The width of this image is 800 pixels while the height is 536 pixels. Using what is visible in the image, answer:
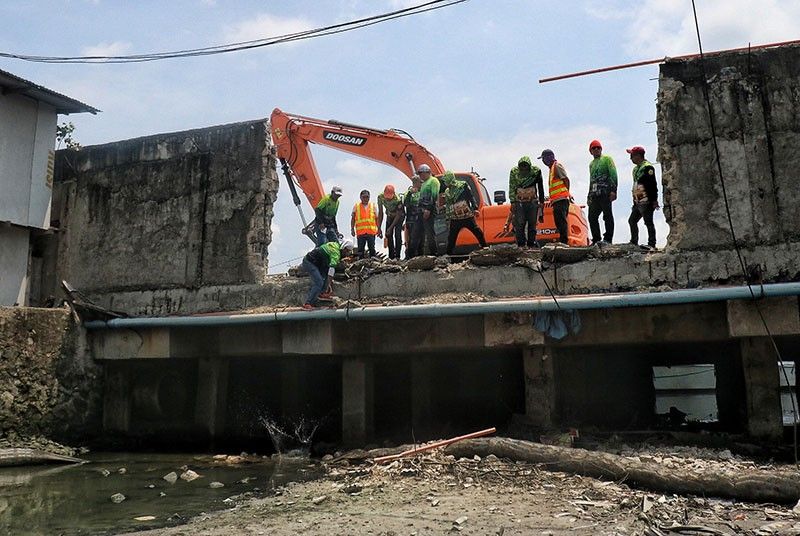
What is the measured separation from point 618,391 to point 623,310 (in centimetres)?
319

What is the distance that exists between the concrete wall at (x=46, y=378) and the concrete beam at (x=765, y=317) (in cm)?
932

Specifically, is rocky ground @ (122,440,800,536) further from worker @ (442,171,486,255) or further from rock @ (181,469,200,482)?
worker @ (442,171,486,255)

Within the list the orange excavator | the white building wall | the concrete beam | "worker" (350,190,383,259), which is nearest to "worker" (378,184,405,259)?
"worker" (350,190,383,259)

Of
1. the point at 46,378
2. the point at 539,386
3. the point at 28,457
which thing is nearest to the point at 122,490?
the point at 28,457

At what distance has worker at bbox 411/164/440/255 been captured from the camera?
11.2 metres

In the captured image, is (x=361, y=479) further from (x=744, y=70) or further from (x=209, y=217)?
(x=744, y=70)

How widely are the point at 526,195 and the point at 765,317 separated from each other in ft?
12.0

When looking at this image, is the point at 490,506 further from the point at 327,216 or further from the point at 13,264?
the point at 13,264

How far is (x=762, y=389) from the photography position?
8141mm

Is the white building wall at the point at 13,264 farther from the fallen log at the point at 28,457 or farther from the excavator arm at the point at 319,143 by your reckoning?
the excavator arm at the point at 319,143

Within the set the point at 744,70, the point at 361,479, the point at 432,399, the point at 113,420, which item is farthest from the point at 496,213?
the point at 113,420

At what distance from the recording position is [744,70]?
8930 mm

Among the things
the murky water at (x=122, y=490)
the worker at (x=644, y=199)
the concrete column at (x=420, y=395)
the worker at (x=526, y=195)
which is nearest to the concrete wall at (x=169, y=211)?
the concrete column at (x=420, y=395)

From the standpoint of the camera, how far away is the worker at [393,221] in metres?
12.4
